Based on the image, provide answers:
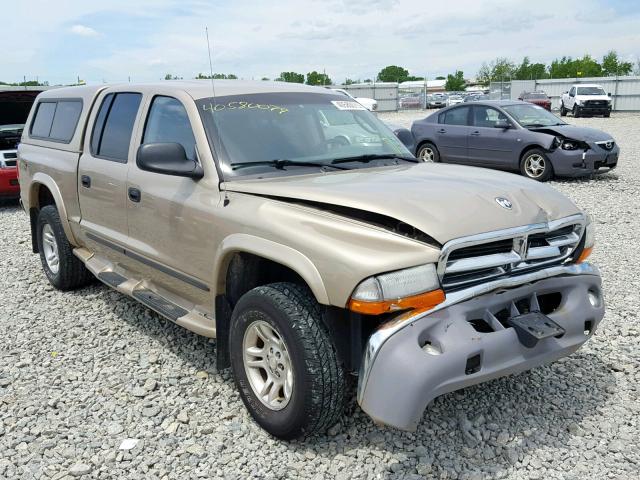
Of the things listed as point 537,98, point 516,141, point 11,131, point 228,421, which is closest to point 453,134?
point 516,141

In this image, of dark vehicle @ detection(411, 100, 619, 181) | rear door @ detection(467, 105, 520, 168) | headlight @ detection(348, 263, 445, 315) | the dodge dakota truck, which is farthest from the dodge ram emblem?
rear door @ detection(467, 105, 520, 168)

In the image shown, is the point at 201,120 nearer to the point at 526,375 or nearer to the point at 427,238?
the point at 427,238

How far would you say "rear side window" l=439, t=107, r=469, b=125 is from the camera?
13469 millimetres

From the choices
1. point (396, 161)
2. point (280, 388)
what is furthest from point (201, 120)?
point (280, 388)

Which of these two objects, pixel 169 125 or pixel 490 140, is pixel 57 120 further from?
pixel 490 140

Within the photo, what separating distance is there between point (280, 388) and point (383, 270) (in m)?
1.00

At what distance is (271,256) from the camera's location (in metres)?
3.09

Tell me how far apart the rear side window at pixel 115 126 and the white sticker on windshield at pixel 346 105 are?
1.41 meters

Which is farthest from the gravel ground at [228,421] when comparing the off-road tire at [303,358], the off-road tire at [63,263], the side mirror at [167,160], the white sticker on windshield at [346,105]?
the white sticker on windshield at [346,105]

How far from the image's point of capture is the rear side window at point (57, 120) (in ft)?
17.9

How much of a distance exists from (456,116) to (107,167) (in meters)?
10.4

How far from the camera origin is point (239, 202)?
344 centimetres

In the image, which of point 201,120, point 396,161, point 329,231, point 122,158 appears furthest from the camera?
point 122,158

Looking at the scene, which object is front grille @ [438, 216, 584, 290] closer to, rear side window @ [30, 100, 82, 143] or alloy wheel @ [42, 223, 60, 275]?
rear side window @ [30, 100, 82, 143]
